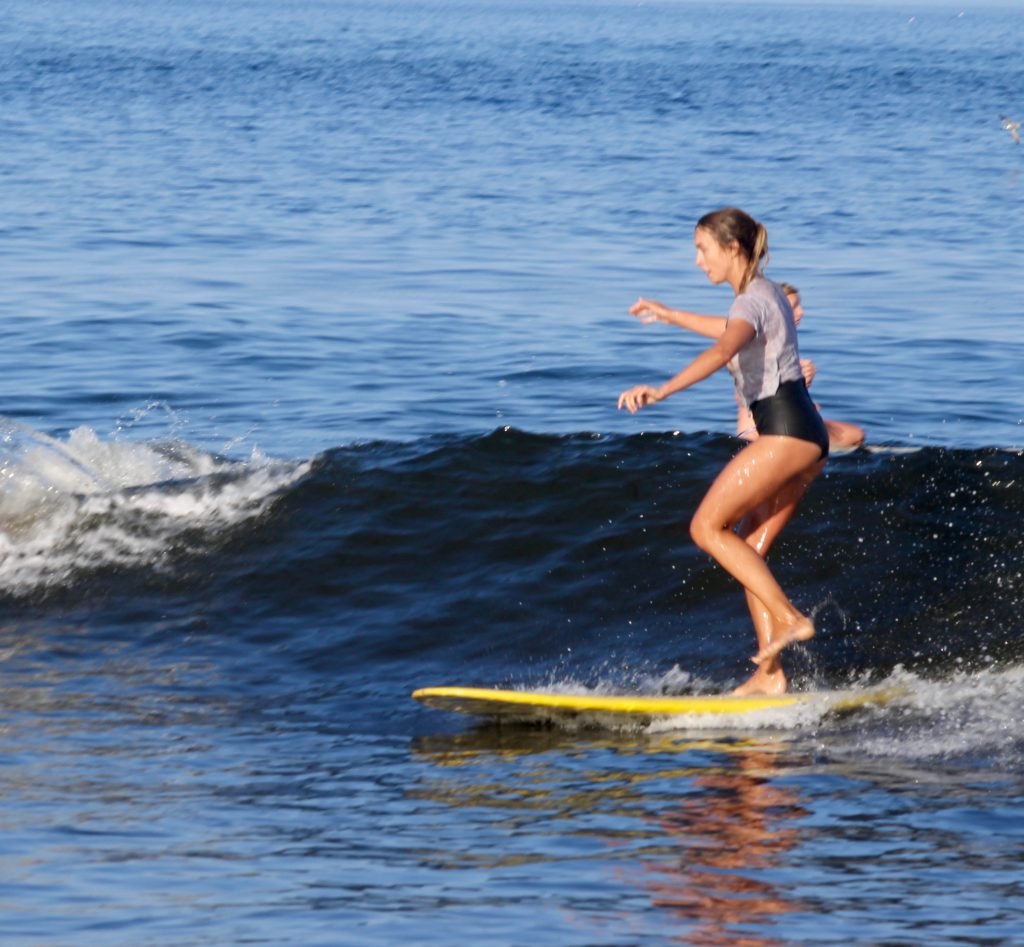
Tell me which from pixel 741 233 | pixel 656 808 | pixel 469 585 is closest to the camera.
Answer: pixel 656 808

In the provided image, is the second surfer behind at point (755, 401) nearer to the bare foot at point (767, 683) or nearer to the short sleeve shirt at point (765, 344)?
the short sleeve shirt at point (765, 344)

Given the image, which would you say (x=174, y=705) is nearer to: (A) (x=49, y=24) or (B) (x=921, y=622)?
(B) (x=921, y=622)

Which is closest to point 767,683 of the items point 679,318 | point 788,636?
point 788,636

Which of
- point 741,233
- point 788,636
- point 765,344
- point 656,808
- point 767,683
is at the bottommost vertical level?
point 656,808

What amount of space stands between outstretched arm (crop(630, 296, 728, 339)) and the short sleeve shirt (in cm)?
13

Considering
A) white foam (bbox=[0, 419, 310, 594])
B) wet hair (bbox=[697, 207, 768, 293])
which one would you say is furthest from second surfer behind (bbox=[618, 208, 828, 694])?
white foam (bbox=[0, 419, 310, 594])

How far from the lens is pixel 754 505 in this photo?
296 inches

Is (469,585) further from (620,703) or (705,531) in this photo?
(705,531)

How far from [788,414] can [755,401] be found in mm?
164

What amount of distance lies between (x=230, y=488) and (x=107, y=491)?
800 mm

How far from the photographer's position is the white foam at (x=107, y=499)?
34.6ft

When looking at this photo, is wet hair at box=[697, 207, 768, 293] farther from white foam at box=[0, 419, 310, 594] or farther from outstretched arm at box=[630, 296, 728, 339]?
white foam at box=[0, 419, 310, 594]

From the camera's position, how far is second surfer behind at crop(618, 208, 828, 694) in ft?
24.0

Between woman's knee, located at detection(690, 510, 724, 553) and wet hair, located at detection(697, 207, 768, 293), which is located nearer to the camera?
wet hair, located at detection(697, 207, 768, 293)
